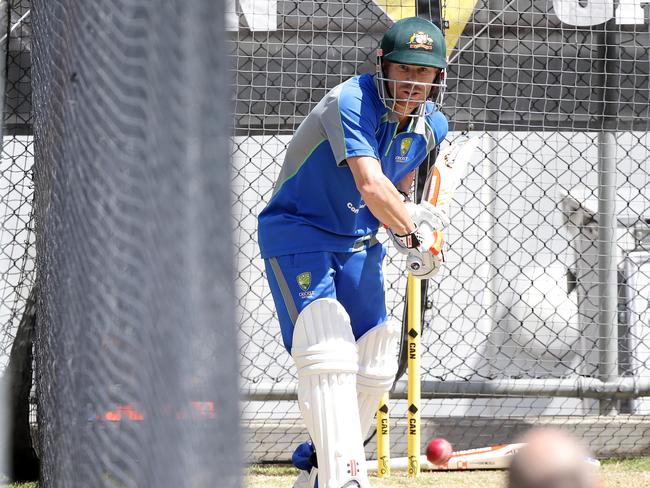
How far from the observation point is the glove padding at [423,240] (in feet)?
13.1

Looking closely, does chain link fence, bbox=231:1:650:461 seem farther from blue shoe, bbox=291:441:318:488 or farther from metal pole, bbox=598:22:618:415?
blue shoe, bbox=291:441:318:488

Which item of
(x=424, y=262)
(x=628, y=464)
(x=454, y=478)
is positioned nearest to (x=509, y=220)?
(x=628, y=464)

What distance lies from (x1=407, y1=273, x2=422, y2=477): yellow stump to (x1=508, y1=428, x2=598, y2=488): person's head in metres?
3.72

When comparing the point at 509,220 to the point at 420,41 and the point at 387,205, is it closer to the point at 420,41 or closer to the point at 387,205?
the point at 420,41

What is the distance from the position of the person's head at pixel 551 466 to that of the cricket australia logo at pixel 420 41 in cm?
259

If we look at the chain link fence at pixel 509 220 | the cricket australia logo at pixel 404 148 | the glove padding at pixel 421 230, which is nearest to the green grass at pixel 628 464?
the chain link fence at pixel 509 220

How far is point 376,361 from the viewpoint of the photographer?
13.5 ft

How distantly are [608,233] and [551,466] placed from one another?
4.60 metres

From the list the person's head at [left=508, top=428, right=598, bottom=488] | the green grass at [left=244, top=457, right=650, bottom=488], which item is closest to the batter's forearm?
the green grass at [left=244, top=457, right=650, bottom=488]

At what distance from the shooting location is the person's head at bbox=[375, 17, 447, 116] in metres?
3.90

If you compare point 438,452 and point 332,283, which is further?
point 438,452

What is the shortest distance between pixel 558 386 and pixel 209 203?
181 inches

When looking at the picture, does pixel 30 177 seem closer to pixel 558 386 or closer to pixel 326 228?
pixel 326 228

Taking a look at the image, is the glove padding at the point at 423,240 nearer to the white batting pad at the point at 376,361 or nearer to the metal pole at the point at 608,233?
the white batting pad at the point at 376,361
